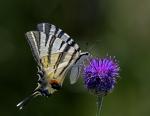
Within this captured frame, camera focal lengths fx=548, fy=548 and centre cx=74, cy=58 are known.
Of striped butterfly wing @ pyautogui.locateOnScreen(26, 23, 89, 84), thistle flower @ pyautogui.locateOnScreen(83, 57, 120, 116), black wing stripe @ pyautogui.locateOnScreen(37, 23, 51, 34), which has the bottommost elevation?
thistle flower @ pyautogui.locateOnScreen(83, 57, 120, 116)

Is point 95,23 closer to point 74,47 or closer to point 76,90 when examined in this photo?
point 76,90

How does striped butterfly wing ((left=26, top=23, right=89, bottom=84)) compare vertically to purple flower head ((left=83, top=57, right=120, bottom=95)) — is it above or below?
above

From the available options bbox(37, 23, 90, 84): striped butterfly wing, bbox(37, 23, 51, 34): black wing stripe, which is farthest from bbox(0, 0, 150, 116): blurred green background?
bbox(37, 23, 51, 34): black wing stripe

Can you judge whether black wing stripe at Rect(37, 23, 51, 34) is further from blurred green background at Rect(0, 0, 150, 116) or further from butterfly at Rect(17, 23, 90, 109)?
blurred green background at Rect(0, 0, 150, 116)

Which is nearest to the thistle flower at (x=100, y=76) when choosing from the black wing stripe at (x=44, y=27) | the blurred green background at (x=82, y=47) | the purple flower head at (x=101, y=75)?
the purple flower head at (x=101, y=75)

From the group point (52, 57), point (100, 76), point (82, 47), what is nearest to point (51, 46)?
point (52, 57)

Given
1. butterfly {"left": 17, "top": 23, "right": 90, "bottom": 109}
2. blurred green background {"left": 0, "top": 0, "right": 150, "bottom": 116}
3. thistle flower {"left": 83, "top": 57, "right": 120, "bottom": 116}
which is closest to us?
thistle flower {"left": 83, "top": 57, "right": 120, "bottom": 116}

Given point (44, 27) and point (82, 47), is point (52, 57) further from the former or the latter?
point (82, 47)

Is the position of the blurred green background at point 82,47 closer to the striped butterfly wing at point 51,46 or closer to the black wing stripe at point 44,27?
the striped butterfly wing at point 51,46
